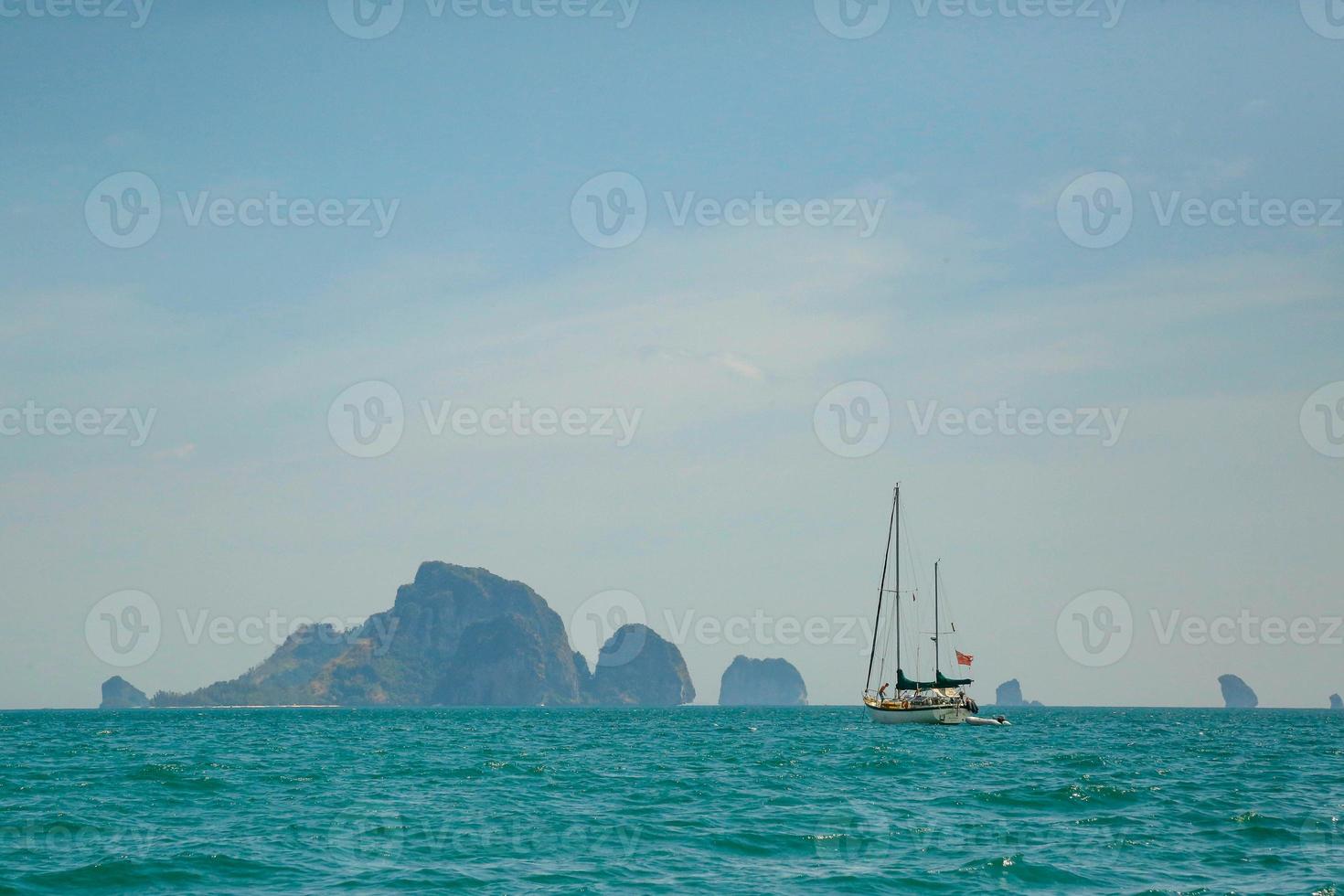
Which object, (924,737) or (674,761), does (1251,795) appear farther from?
(924,737)

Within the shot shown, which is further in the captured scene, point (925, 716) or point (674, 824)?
point (925, 716)

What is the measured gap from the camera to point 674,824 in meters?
36.7

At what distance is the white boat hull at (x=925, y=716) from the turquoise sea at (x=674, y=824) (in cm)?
3269

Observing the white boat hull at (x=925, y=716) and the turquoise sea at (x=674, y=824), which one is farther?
the white boat hull at (x=925, y=716)

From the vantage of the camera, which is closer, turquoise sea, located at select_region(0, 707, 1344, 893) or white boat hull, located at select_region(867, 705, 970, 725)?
turquoise sea, located at select_region(0, 707, 1344, 893)

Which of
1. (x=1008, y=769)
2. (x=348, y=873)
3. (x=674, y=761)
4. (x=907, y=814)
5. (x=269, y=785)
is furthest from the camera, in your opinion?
(x=674, y=761)

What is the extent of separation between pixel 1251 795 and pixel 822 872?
84.2 feet

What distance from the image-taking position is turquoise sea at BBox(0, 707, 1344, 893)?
92.8 feet

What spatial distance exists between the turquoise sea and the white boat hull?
32.7m

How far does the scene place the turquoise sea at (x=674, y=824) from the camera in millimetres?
28281

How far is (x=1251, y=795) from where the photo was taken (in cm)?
4522

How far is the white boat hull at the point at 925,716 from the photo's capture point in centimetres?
10088

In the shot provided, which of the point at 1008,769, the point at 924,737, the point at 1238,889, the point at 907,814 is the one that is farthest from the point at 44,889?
the point at 924,737

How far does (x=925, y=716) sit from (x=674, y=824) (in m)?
69.3
